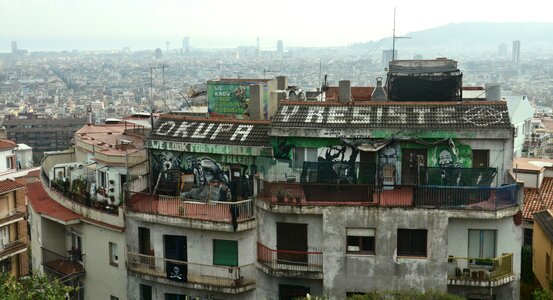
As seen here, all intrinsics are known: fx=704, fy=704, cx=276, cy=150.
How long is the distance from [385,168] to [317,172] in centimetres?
218

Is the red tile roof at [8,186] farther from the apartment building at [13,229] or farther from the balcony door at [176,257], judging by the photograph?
the balcony door at [176,257]

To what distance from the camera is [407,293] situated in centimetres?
1694

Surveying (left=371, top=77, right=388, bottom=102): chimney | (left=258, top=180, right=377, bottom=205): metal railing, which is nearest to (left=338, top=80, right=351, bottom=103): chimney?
(left=371, top=77, right=388, bottom=102): chimney

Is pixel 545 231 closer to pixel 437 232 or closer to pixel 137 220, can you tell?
pixel 437 232

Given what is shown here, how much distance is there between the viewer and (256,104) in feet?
81.7

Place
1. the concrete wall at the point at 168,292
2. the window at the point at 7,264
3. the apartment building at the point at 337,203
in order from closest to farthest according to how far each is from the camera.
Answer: the apartment building at the point at 337,203
the concrete wall at the point at 168,292
the window at the point at 7,264

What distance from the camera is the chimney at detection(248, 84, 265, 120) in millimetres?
24844

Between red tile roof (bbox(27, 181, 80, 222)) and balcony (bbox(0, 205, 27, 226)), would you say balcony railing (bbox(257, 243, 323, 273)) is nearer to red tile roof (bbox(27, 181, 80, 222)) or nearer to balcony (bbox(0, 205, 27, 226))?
red tile roof (bbox(27, 181, 80, 222))

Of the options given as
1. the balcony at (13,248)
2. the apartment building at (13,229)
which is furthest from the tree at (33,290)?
the balcony at (13,248)

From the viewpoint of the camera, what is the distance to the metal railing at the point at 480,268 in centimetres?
1955

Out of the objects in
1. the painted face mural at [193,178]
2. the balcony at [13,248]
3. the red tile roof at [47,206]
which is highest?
the painted face mural at [193,178]

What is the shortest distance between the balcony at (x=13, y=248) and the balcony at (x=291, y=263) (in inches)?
680

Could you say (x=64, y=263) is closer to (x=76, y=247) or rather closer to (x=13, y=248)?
(x=76, y=247)

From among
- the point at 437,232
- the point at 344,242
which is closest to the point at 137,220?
the point at 344,242
